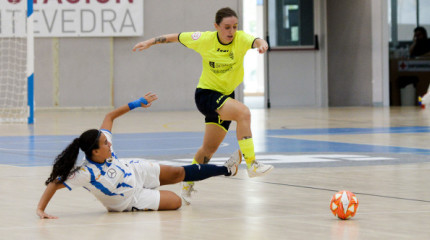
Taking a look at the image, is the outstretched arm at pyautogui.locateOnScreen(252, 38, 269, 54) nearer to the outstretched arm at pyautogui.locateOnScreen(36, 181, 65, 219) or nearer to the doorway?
the outstretched arm at pyautogui.locateOnScreen(36, 181, 65, 219)

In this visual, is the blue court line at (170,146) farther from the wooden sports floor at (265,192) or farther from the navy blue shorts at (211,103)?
the navy blue shorts at (211,103)

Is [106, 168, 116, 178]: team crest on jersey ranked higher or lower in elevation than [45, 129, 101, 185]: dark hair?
lower

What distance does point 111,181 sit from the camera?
6.02 metres

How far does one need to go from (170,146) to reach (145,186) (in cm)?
631

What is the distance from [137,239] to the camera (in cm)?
487

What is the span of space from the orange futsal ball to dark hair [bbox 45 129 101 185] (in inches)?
72.1

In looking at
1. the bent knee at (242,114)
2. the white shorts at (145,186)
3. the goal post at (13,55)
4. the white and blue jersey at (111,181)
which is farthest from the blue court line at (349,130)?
the goal post at (13,55)

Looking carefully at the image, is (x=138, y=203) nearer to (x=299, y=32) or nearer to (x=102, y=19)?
(x=102, y=19)

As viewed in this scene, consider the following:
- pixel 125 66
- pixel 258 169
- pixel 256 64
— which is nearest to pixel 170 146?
pixel 258 169

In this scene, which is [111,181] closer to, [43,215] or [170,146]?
[43,215]

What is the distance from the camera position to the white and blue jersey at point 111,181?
600 cm

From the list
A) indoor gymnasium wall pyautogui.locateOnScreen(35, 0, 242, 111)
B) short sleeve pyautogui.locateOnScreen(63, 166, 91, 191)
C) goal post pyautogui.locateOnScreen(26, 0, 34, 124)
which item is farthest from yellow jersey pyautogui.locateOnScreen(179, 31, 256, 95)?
indoor gymnasium wall pyautogui.locateOnScreen(35, 0, 242, 111)

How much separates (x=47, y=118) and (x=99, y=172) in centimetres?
1582

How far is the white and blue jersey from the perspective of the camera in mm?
5996
